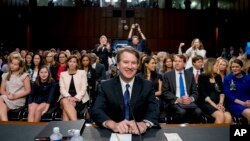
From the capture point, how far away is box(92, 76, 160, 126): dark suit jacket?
7.83 ft

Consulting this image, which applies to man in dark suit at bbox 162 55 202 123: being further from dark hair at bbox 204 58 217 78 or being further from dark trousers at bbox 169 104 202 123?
dark hair at bbox 204 58 217 78

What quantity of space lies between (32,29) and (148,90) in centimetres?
1186

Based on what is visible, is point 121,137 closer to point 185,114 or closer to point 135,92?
point 135,92

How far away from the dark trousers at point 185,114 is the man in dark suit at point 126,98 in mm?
1951

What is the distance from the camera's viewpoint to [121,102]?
2.39 meters

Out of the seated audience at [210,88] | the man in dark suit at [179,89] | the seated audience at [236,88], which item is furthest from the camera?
Answer: the seated audience at [210,88]

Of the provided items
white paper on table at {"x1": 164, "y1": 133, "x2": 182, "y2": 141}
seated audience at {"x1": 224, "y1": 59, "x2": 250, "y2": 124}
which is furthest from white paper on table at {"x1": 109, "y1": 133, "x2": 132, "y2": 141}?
seated audience at {"x1": 224, "y1": 59, "x2": 250, "y2": 124}

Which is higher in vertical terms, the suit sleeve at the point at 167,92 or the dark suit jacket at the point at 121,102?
the dark suit jacket at the point at 121,102

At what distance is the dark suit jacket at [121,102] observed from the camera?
7.83 feet

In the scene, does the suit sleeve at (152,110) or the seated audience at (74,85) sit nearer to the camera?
the suit sleeve at (152,110)

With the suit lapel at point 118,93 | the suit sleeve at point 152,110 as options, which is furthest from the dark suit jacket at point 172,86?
the suit lapel at point 118,93

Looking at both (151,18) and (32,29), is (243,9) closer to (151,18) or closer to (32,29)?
(151,18)

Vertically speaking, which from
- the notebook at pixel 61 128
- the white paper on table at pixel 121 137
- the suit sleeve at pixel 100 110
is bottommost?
the white paper on table at pixel 121 137

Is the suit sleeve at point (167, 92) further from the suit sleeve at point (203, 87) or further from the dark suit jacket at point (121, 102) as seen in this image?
the dark suit jacket at point (121, 102)
